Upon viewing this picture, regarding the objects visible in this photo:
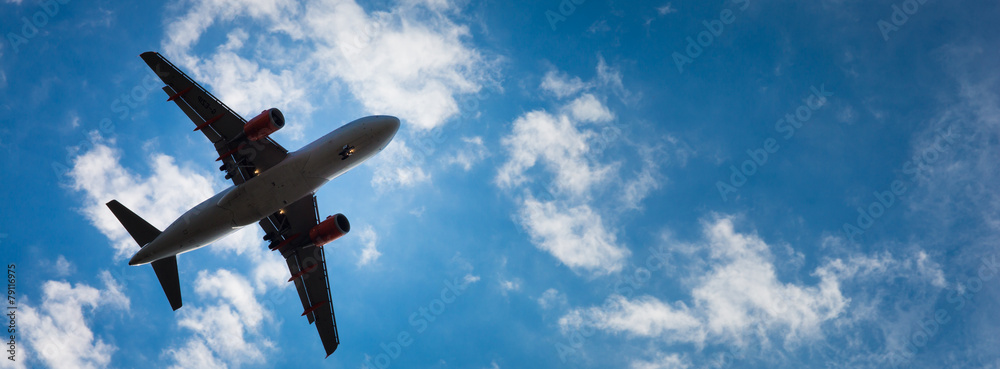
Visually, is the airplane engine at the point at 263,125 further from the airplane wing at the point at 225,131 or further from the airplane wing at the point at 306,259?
the airplane wing at the point at 306,259

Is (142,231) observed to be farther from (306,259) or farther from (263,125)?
(263,125)

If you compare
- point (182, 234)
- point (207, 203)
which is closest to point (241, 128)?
point (207, 203)

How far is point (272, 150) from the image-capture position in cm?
4228

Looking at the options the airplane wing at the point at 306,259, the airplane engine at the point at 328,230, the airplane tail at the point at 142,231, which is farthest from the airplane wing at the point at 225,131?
the airplane tail at the point at 142,231

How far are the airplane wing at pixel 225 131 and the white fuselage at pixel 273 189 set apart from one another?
2.18 m

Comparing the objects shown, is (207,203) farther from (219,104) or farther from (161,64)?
(161,64)

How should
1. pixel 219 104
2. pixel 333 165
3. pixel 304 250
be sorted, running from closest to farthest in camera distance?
pixel 333 165, pixel 219 104, pixel 304 250

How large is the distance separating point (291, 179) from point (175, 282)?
48.7 ft

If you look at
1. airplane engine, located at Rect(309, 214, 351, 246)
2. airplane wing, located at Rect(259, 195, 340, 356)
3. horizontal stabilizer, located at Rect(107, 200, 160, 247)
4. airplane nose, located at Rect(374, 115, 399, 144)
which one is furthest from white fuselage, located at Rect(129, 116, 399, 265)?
airplane wing, located at Rect(259, 195, 340, 356)

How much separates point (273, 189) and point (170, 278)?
13220 millimetres

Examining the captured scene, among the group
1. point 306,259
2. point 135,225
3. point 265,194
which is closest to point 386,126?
point 265,194

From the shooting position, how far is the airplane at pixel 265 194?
127ft

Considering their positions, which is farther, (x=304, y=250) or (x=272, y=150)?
(x=304, y=250)

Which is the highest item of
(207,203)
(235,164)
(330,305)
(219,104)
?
(219,104)
